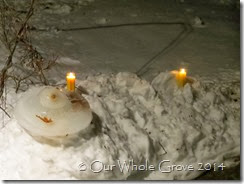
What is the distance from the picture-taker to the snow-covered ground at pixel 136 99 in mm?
2613

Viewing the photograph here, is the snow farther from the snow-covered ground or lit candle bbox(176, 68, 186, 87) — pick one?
lit candle bbox(176, 68, 186, 87)

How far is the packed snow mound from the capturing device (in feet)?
8.43

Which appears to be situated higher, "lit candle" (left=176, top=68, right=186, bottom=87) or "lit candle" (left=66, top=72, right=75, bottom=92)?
"lit candle" (left=176, top=68, right=186, bottom=87)

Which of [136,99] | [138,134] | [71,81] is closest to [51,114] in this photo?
[71,81]

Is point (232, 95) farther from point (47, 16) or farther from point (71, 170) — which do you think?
point (47, 16)

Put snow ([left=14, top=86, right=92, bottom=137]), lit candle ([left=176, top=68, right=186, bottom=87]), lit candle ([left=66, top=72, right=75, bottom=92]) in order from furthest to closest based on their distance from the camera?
lit candle ([left=176, top=68, right=186, bottom=87])
lit candle ([left=66, top=72, right=75, bottom=92])
snow ([left=14, top=86, right=92, bottom=137])

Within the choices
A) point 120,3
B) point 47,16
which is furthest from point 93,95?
point 120,3

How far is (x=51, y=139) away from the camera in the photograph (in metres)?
2.62

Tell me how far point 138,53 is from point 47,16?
1369 millimetres

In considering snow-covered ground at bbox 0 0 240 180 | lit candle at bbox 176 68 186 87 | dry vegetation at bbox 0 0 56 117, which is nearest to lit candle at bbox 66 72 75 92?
snow-covered ground at bbox 0 0 240 180

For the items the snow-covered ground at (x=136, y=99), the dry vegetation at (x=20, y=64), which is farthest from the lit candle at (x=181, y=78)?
the dry vegetation at (x=20, y=64)

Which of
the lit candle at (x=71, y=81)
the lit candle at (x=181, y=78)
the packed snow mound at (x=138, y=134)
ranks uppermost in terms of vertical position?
the lit candle at (x=181, y=78)

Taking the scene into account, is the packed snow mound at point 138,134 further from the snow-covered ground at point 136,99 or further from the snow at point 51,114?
the snow at point 51,114

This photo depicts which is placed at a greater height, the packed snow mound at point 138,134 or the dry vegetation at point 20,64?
the dry vegetation at point 20,64
